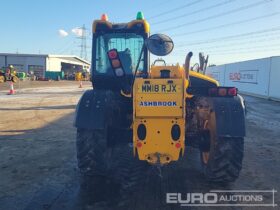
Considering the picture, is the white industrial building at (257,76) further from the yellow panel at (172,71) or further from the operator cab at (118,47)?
the yellow panel at (172,71)

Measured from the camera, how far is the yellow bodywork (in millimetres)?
4297

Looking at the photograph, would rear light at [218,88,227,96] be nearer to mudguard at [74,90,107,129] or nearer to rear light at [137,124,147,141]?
rear light at [137,124,147,141]

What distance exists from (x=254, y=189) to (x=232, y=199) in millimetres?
622

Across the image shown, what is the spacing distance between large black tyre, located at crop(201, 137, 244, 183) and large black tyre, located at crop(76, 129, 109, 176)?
66.9 inches

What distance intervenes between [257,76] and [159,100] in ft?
71.0

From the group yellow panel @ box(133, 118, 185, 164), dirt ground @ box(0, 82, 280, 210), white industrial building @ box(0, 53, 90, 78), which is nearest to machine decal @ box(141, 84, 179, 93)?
yellow panel @ box(133, 118, 185, 164)

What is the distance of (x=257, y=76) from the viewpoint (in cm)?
2389

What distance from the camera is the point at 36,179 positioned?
5.09m

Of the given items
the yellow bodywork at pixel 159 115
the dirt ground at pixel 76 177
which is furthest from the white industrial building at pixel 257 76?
the yellow bodywork at pixel 159 115

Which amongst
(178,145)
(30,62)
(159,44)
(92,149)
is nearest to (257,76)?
(159,44)

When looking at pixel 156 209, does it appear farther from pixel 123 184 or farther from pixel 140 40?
pixel 140 40

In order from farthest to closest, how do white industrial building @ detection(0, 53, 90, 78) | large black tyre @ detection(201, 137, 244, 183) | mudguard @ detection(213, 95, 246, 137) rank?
1. white industrial building @ detection(0, 53, 90, 78)
2. large black tyre @ detection(201, 137, 244, 183)
3. mudguard @ detection(213, 95, 246, 137)

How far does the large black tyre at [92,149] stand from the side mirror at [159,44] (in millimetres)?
1453
